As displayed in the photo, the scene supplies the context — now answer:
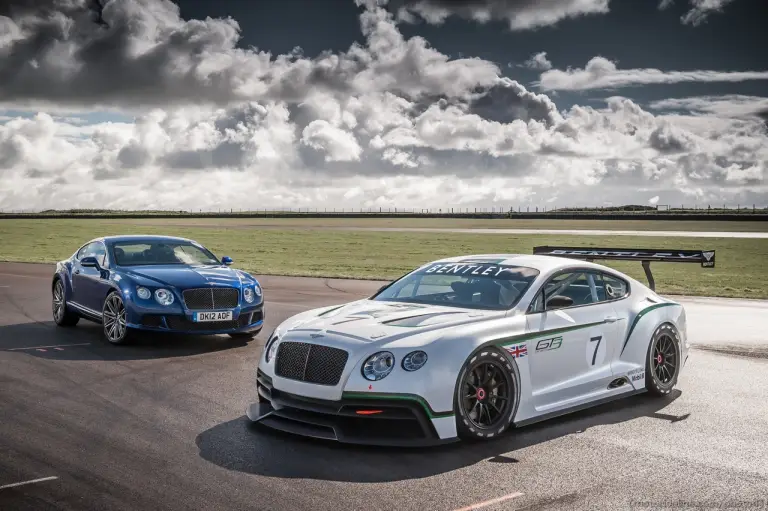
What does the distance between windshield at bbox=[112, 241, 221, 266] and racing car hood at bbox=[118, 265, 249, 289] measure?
423mm

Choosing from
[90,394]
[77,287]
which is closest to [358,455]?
[90,394]

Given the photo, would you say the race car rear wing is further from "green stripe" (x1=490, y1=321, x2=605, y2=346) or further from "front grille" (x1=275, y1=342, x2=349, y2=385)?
"front grille" (x1=275, y1=342, x2=349, y2=385)

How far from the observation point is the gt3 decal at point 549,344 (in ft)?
22.3

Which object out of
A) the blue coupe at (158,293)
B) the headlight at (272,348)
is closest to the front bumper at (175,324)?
the blue coupe at (158,293)

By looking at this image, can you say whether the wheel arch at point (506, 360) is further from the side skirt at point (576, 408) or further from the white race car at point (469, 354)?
the side skirt at point (576, 408)

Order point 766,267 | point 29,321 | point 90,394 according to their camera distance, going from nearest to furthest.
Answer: point 90,394
point 29,321
point 766,267

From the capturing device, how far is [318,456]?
19.6 ft

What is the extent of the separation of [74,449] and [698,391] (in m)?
5.92

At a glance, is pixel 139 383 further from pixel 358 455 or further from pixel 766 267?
pixel 766 267

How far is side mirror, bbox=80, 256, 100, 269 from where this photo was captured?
39.8 ft

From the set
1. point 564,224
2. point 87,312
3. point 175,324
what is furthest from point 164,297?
point 564,224

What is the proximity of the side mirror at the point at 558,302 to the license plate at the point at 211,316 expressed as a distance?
532 cm

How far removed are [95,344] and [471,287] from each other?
239 inches

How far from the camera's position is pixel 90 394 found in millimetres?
7980
